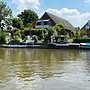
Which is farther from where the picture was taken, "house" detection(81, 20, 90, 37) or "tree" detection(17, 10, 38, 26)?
"tree" detection(17, 10, 38, 26)

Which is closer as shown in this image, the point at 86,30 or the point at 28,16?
the point at 86,30

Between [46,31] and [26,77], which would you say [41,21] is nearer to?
[46,31]

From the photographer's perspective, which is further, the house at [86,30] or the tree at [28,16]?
the tree at [28,16]

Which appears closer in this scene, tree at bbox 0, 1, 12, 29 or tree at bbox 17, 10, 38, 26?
tree at bbox 0, 1, 12, 29

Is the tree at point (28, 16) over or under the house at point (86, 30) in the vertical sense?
over

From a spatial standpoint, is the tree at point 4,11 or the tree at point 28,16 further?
the tree at point 28,16

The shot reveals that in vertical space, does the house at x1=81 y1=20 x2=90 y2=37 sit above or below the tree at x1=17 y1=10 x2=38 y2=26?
below

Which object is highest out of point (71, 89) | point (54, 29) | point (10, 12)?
point (10, 12)

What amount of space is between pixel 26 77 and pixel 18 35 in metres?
45.8

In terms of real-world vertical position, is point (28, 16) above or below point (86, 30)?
above

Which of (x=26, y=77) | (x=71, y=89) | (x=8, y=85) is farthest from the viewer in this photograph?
(x=26, y=77)

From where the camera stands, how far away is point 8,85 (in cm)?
1241

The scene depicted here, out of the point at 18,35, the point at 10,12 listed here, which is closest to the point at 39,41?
the point at 18,35

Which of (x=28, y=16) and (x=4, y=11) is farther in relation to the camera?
(x=28, y=16)
